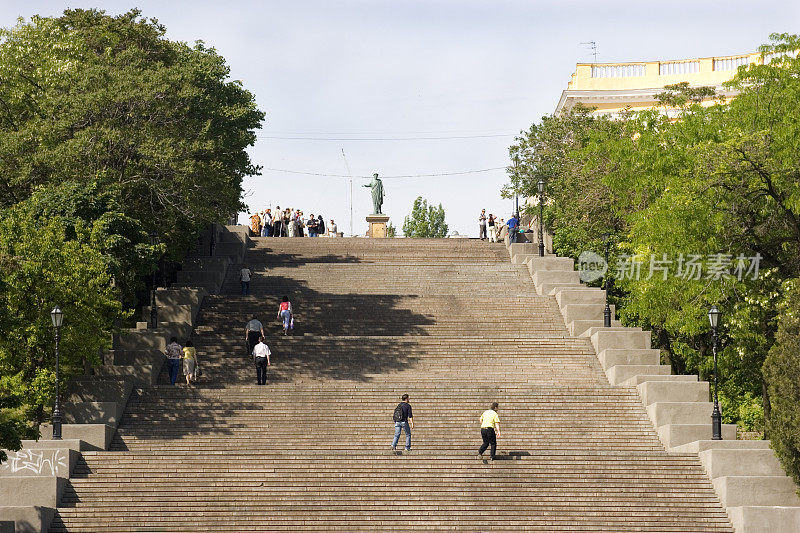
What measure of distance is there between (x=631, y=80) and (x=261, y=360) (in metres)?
41.7

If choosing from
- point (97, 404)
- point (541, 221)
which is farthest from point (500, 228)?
point (97, 404)

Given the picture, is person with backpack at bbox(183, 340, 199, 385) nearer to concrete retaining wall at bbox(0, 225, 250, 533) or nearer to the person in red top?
concrete retaining wall at bbox(0, 225, 250, 533)

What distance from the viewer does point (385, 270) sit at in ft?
164

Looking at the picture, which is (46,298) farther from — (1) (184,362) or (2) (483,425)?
(2) (483,425)

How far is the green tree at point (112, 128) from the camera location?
38000 millimetres

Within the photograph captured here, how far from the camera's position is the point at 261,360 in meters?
35.7

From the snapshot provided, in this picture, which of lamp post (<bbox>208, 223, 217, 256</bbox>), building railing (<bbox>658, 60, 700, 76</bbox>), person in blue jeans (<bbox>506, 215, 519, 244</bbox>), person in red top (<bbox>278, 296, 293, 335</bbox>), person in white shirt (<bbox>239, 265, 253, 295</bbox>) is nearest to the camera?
person in red top (<bbox>278, 296, 293, 335</bbox>)

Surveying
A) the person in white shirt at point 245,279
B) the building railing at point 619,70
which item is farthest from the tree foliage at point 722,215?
the building railing at point 619,70

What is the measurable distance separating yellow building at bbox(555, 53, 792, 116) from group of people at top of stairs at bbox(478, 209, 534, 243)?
45.7 feet

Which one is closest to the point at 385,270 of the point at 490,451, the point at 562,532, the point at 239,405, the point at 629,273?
the point at 629,273

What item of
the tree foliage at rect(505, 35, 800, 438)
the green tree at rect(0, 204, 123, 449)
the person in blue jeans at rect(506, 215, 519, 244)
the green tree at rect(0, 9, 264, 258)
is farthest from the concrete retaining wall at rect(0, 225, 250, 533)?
the tree foliage at rect(505, 35, 800, 438)

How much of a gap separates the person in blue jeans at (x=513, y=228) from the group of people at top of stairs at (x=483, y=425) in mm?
23565

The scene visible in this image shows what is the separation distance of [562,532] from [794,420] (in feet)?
18.2

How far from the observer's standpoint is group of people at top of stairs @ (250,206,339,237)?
6216 centimetres
